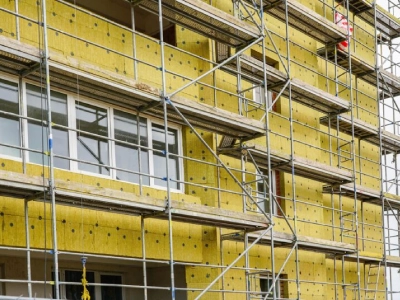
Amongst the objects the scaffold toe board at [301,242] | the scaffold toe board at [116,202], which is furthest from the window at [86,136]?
the scaffold toe board at [301,242]

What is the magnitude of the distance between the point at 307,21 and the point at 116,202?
8.39 meters

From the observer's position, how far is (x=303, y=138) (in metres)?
17.2

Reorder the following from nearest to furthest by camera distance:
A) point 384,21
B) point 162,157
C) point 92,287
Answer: point 92,287 → point 162,157 → point 384,21

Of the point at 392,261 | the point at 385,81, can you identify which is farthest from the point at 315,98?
the point at 392,261

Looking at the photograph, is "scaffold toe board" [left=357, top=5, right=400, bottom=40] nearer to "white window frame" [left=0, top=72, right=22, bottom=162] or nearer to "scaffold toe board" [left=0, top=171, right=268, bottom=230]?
"scaffold toe board" [left=0, top=171, right=268, bottom=230]

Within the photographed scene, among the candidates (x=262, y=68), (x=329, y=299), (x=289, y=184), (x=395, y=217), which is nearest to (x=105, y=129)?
(x=262, y=68)

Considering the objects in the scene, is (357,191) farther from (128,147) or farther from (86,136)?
(86,136)

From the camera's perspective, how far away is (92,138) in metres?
12.1

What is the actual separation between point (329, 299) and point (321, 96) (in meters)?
5.09

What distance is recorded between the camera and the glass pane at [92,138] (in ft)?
39.0

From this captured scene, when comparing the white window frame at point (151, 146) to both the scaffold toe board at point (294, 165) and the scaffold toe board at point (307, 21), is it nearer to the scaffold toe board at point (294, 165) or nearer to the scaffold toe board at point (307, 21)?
the scaffold toe board at point (294, 165)

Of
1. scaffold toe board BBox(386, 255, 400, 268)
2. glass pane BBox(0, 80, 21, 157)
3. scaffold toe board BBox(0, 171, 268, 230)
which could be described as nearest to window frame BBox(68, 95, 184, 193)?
scaffold toe board BBox(0, 171, 268, 230)

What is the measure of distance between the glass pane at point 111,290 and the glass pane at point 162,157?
2.11 metres

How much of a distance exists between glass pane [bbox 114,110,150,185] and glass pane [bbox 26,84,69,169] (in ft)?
3.99
